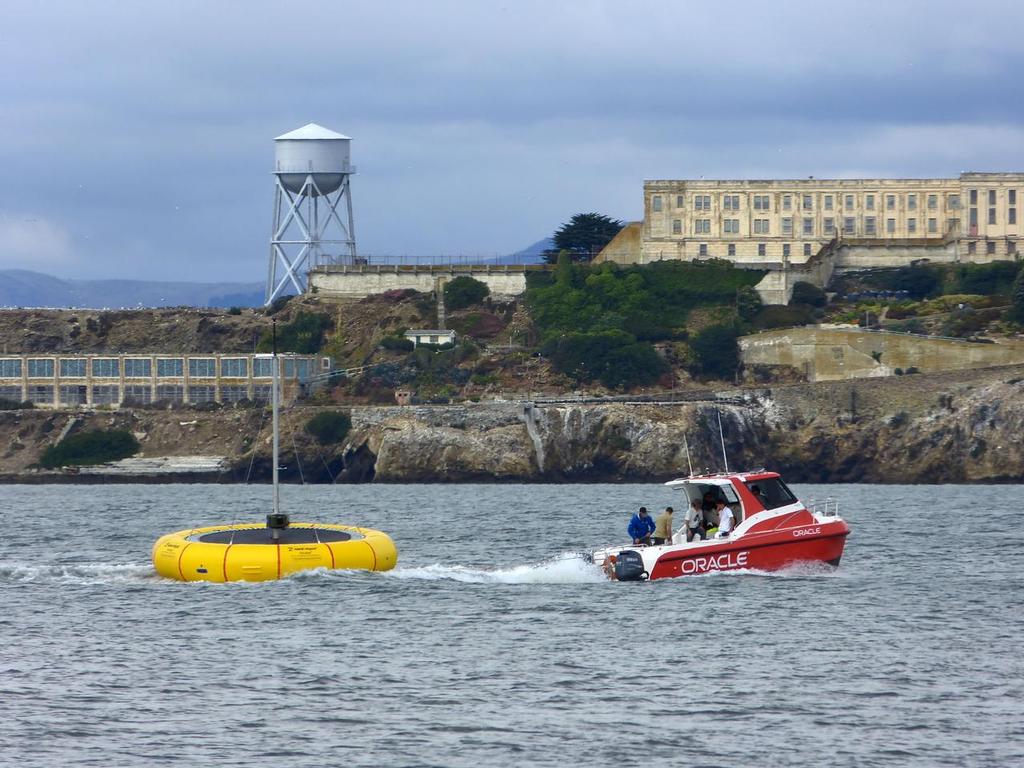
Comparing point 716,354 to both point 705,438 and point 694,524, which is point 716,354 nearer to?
point 705,438

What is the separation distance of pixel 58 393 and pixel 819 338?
55.4m

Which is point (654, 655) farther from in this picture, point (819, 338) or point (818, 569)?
point (819, 338)

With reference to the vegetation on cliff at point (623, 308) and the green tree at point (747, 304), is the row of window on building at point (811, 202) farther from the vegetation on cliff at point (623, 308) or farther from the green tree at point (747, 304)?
the green tree at point (747, 304)

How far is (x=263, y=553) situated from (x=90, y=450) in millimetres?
81754

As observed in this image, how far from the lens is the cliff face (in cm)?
11238

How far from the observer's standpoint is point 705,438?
114 metres

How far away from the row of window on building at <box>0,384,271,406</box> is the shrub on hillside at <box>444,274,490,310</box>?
63.4 feet

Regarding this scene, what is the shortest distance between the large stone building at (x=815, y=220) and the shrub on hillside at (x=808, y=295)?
511cm

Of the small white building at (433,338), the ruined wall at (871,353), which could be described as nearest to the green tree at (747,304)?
the ruined wall at (871,353)

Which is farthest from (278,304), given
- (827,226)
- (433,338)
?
(827,226)

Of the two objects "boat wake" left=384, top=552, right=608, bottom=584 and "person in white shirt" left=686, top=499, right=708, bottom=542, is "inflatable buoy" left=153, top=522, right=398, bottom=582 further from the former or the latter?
"person in white shirt" left=686, top=499, right=708, bottom=542

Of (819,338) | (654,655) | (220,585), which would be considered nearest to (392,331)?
(819,338)

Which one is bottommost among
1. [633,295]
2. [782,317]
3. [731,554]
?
[731,554]

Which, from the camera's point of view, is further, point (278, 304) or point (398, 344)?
point (278, 304)
